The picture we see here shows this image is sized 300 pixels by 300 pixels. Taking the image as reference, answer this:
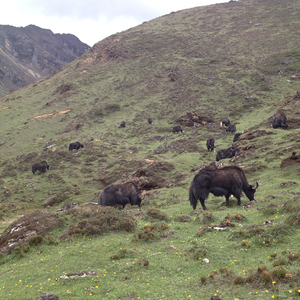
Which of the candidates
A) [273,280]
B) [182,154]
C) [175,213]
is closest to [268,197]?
[175,213]

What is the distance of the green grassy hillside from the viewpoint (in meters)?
A: 8.56

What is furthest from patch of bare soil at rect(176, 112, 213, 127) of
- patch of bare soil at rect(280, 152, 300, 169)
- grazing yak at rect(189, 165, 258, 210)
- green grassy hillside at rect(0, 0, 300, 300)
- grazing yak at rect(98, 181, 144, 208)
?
grazing yak at rect(189, 165, 258, 210)

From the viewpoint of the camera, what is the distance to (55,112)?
6881 centimetres

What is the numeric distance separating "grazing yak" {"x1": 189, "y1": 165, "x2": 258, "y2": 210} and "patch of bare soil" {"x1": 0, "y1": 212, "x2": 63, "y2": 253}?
8.33 meters

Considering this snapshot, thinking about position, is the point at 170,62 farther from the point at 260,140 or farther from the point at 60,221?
the point at 60,221

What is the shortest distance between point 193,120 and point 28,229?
41.9 m

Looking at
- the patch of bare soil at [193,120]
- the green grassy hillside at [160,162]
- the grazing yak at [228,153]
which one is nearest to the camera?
the green grassy hillside at [160,162]

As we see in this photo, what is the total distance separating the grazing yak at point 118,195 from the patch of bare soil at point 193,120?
33211mm

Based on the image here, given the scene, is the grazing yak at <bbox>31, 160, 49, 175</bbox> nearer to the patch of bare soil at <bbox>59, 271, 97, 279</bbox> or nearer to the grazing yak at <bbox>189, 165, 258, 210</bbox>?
the grazing yak at <bbox>189, 165, 258, 210</bbox>

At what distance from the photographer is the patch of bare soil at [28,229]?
12.5 m

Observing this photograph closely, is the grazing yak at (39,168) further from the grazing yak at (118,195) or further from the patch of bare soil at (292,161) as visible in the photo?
the patch of bare soil at (292,161)

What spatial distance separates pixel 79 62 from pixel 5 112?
120ft

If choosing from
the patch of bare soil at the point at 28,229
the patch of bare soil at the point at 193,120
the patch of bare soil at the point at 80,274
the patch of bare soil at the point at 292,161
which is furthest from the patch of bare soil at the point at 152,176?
the patch of bare soil at the point at 193,120

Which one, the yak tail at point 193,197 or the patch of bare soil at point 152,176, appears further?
the patch of bare soil at point 152,176
